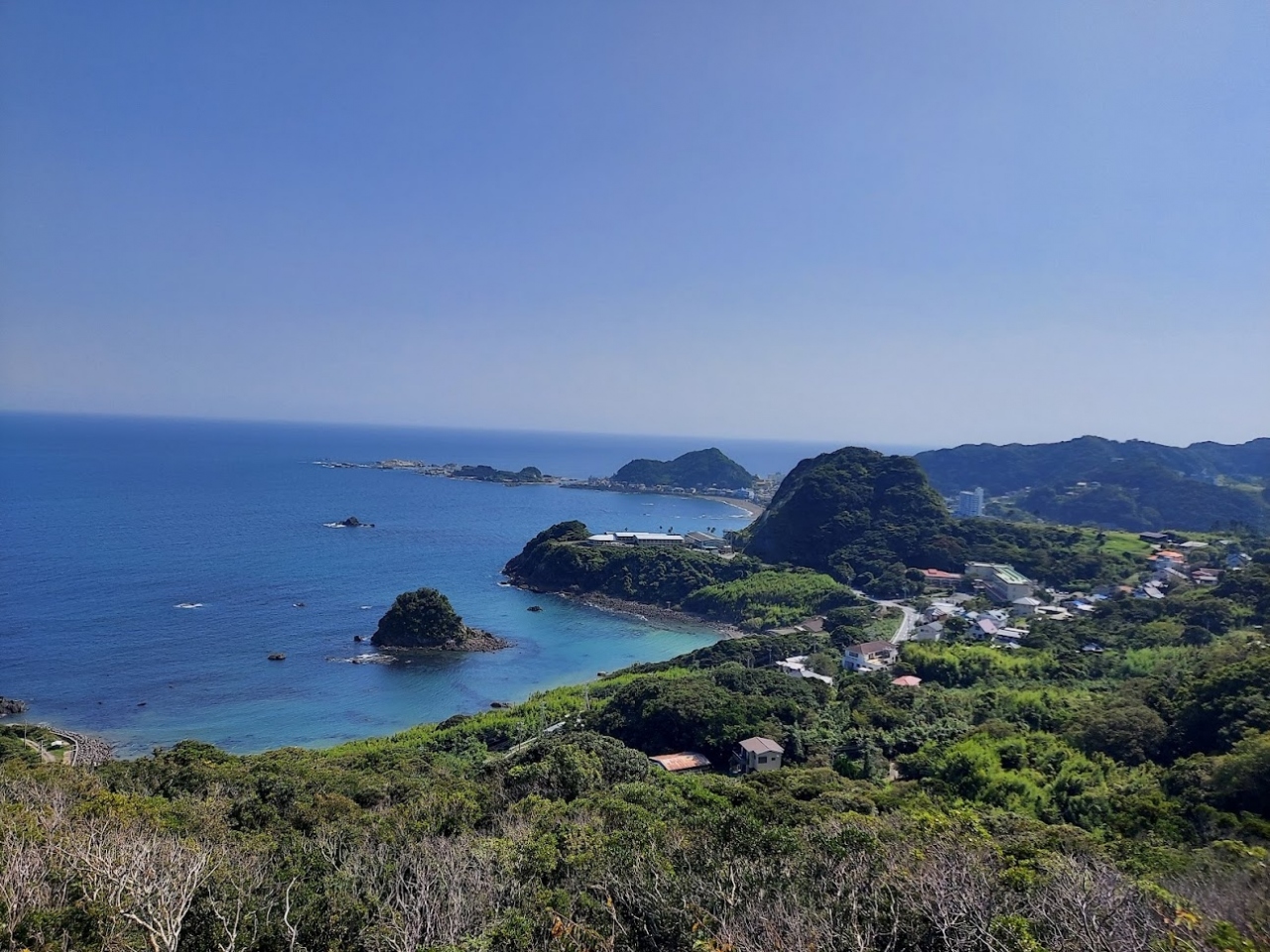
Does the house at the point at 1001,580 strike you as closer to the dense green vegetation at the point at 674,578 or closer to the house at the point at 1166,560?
the house at the point at 1166,560

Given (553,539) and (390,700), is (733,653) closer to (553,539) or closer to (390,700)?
(390,700)

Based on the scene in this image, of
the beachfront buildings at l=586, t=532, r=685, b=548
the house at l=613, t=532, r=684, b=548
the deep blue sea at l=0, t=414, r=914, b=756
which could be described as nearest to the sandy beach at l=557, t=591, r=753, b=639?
the deep blue sea at l=0, t=414, r=914, b=756

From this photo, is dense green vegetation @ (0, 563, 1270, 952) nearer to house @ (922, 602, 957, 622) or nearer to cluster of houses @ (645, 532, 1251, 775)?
cluster of houses @ (645, 532, 1251, 775)

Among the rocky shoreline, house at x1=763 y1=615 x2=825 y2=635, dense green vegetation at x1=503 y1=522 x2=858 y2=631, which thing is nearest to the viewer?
the rocky shoreline

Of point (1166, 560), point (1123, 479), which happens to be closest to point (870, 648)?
point (1166, 560)

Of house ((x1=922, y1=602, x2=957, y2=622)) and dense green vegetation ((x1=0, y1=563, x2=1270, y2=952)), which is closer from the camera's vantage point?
Result: dense green vegetation ((x1=0, y1=563, x2=1270, y2=952))

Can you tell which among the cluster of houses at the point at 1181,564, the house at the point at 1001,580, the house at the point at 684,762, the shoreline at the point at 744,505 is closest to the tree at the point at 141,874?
the house at the point at 684,762

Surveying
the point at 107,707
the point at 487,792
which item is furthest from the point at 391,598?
the point at 487,792
